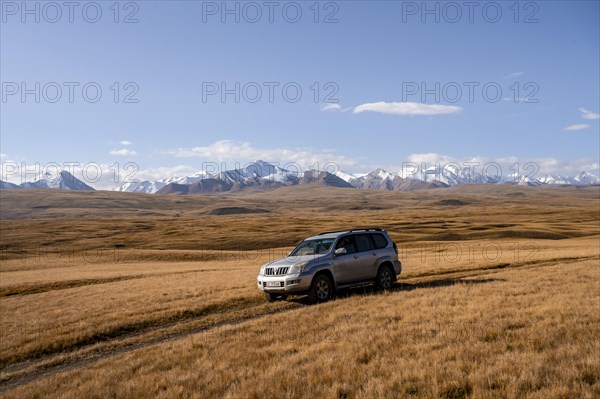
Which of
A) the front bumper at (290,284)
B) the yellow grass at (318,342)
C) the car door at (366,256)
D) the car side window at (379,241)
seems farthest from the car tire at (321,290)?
the car side window at (379,241)

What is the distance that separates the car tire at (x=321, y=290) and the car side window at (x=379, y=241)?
3053 millimetres

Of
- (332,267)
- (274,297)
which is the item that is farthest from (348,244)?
(274,297)

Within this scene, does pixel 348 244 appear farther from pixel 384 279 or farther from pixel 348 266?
pixel 384 279

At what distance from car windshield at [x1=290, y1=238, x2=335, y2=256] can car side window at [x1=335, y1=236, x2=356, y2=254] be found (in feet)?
1.06

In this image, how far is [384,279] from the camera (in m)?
17.7

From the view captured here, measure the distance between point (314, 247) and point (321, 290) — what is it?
1953 millimetres

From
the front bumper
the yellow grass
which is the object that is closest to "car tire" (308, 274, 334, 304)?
the front bumper

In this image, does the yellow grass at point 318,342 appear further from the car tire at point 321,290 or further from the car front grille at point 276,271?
the car front grille at point 276,271

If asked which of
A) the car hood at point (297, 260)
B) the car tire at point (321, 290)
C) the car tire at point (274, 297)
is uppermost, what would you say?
the car hood at point (297, 260)

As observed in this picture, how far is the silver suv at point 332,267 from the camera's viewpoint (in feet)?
50.5

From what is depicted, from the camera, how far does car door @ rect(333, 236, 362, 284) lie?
16344mm

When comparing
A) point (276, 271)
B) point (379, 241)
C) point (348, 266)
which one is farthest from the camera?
point (379, 241)

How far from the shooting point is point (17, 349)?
12.0 metres

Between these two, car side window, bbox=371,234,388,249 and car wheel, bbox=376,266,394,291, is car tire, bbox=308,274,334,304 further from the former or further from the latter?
car side window, bbox=371,234,388,249
